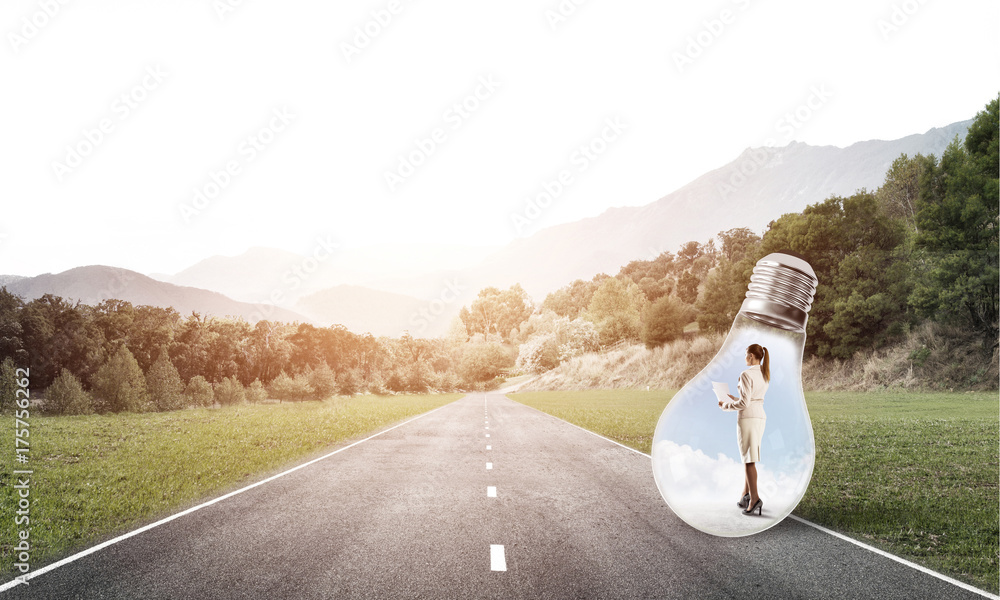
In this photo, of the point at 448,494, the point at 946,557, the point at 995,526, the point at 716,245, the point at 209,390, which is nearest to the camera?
the point at 946,557

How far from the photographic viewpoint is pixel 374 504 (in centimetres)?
772

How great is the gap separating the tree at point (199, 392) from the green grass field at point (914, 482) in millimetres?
23927

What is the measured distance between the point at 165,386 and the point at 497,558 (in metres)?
31.4

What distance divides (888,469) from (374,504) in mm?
9624

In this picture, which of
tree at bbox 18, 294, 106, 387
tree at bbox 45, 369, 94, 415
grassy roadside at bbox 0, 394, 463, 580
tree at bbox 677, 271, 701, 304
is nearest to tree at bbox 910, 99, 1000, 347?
grassy roadside at bbox 0, 394, 463, 580

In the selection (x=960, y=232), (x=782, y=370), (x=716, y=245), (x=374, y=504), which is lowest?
(x=374, y=504)

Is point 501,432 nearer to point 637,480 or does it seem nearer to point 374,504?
point 637,480

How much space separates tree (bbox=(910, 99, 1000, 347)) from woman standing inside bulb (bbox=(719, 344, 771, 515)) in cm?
3489

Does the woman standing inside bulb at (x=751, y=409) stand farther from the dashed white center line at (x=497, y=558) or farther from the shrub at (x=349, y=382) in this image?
the shrub at (x=349, y=382)

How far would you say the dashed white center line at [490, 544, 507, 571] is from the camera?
501cm

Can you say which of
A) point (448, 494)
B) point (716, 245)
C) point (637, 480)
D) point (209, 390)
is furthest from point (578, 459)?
point (716, 245)

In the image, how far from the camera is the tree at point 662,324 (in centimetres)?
5778

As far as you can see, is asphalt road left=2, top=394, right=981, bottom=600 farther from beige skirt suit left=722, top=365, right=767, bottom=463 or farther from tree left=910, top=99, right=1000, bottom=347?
tree left=910, top=99, right=1000, bottom=347

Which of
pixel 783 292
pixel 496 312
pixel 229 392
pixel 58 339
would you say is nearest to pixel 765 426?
pixel 783 292
